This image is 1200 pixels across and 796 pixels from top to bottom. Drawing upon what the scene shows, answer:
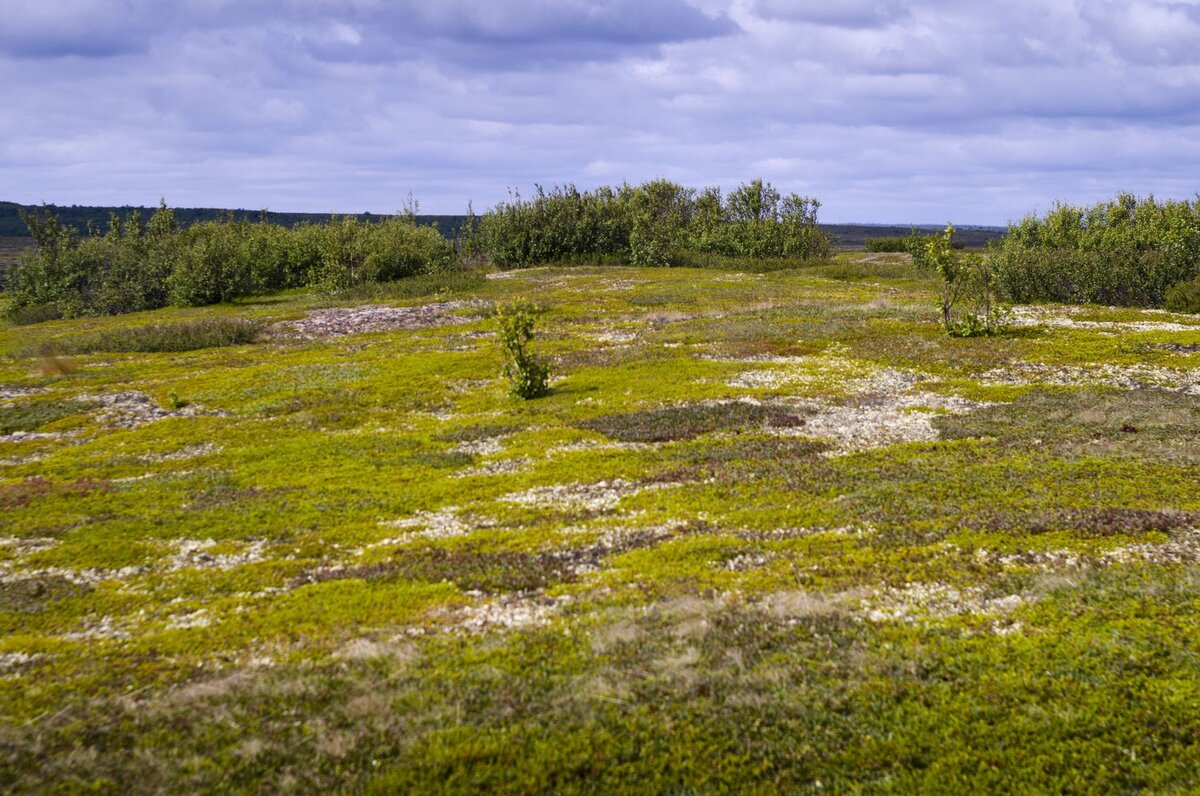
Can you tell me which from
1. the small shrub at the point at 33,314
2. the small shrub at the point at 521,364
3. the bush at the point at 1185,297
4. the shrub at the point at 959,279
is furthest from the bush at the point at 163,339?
the bush at the point at 1185,297

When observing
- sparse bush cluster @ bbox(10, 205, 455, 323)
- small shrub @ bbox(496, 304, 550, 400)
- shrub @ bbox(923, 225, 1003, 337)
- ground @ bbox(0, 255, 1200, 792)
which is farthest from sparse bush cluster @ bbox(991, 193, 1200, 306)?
sparse bush cluster @ bbox(10, 205, 455, 323)

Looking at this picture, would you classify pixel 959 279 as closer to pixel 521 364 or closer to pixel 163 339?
pixel 521 364

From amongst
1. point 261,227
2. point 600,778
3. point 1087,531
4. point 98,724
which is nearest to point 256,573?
point 98,724

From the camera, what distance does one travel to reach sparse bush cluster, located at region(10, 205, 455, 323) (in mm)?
100625

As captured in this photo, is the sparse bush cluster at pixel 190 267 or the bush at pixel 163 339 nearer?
the bush at pixel 163 339

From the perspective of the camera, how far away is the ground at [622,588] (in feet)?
35.4

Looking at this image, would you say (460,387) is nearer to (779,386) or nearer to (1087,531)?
(779,386)

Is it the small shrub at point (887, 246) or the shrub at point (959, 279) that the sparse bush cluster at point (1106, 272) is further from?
the small shrub at point (887, 246)

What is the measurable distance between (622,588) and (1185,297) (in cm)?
7212

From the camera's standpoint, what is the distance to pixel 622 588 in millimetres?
17078

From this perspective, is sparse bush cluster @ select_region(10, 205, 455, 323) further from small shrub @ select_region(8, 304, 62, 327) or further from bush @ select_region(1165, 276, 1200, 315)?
bush @ select_region(1165, 276, 1200, 315)

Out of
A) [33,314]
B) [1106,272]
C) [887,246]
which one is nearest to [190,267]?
[33,314]

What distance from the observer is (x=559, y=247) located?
13112 centimetres

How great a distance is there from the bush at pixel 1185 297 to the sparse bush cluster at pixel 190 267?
8903cm
